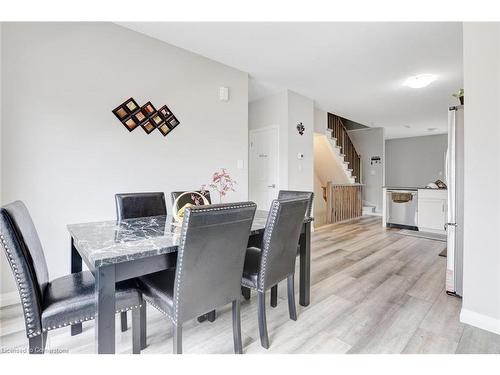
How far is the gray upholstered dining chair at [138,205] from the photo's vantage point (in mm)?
2104

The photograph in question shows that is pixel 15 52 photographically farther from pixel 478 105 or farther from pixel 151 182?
pixel 478 105

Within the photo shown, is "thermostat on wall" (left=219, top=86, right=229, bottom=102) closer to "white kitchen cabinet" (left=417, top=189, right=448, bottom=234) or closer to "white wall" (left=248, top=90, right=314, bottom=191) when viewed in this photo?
"white wall" (left=248, top=90, right=314, bottom=191)

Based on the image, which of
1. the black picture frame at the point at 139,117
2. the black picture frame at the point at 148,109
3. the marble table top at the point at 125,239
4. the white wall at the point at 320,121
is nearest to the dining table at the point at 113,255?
the marble table top at the point at 125,239

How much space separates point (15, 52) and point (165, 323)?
2.52 m

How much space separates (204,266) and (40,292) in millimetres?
781

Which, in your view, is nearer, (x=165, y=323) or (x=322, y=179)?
(x=165, y=323)

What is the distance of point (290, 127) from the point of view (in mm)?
4465

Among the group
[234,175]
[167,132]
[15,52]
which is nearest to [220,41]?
[167,132]

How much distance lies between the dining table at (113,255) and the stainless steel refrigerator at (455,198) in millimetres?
1801

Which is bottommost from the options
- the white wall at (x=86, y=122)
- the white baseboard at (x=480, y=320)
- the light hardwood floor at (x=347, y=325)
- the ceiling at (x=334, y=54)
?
the light hardwood floor at (x=347, y=325)

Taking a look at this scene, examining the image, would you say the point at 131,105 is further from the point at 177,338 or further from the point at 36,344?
the point at 177,338

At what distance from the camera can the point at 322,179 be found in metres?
7.37

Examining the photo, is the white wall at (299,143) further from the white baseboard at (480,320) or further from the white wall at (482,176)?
the white baseboard at (480,320)
